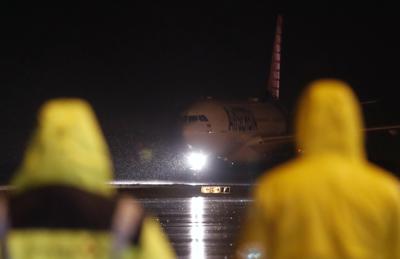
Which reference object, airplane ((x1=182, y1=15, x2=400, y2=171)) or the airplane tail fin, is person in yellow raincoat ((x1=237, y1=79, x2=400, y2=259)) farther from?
the airplane tail fin

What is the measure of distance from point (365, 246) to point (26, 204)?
1259 millimetres

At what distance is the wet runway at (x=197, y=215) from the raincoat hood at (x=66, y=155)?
28.4 feet

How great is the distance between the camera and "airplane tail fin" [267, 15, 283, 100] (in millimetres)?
64938

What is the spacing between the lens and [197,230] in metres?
22.2

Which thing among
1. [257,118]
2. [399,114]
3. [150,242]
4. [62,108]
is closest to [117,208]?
[150,242]

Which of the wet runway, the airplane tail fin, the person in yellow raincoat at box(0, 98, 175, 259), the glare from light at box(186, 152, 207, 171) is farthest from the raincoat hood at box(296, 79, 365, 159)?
the airplane tail fin

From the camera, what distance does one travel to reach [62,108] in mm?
3855

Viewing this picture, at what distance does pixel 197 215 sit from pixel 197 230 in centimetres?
472

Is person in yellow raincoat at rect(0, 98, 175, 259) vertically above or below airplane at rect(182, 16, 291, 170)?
below

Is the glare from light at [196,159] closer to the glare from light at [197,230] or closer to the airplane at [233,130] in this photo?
the airplane at [233,130]

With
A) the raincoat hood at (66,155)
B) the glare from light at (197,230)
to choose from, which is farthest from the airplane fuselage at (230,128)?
the raincoat hood at (66,155)

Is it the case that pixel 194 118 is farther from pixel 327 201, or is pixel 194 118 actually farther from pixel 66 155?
pixel 66 155

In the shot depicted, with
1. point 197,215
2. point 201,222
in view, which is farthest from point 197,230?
point 197,215

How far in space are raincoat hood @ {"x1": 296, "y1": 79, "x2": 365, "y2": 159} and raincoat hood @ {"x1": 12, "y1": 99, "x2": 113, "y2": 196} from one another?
0.86 metres
